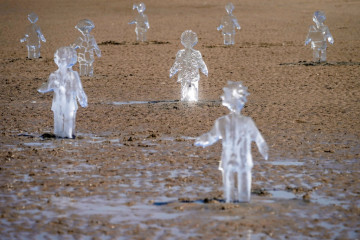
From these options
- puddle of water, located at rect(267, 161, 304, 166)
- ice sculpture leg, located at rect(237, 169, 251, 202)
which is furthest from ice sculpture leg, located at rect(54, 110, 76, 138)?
ice sculpture leg, located at rect(237, 169, 251, 202)

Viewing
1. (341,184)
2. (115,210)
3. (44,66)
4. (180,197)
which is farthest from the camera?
(44,66)

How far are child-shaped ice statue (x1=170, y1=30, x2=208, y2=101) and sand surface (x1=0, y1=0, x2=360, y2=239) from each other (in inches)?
18.3

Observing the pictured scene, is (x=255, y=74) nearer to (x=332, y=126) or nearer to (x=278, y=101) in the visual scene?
(x=278, y=101)

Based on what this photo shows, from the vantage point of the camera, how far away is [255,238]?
21.5 feet

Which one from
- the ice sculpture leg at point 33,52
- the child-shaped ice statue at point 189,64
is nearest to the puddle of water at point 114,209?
the child-shaped ice statue at point 189,64

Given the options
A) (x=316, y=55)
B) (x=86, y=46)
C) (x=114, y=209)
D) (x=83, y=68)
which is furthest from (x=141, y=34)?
(x=114, y=209)

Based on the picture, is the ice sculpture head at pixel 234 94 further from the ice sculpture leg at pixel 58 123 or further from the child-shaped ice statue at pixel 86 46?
the child-shaped ice statue at pixel 86 46

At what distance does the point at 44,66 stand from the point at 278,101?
933 cm

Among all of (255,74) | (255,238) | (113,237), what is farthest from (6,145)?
(255,74)

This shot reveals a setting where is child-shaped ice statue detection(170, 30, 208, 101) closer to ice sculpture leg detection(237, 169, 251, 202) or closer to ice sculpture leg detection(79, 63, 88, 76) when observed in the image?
ice sculpture leg detection(79, 63, 88, 76)

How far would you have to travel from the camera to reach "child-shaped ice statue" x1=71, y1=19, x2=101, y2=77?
18562 mm

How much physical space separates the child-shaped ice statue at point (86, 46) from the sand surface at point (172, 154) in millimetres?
423

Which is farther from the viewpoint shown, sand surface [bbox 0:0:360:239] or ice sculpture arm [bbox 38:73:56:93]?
ice sculpture arm [bbox 38:73:56:93]

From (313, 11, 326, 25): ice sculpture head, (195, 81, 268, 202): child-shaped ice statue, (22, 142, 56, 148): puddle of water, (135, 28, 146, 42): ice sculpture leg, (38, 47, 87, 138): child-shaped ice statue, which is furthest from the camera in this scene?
(135, 28, 146, 42): ice sculpture leg
